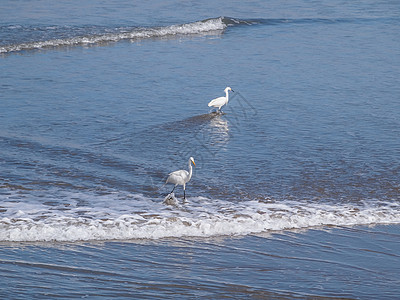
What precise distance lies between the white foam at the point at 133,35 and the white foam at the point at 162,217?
41.5ft

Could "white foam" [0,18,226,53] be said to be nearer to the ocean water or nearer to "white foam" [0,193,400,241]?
the ocean water

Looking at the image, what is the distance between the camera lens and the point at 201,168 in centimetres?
976

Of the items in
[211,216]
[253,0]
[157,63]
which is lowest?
[211,216]

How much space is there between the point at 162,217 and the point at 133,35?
15.7 metres

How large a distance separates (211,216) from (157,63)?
1002 centimetres

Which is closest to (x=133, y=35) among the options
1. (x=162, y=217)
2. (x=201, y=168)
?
(x=201, y=168)

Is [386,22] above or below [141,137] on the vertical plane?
above

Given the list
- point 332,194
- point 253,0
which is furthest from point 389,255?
point 253,0

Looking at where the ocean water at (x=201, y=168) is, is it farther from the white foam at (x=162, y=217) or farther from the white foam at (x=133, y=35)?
the white foam at (x=133, y=35)

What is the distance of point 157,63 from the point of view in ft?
56.4

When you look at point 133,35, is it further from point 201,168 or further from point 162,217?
point 162,217

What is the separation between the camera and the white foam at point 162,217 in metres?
7.16

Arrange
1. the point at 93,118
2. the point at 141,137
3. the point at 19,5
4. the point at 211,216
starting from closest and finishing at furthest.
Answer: the point at 211,216
the point at 141,137
the point at 93,118
the point at 19,5

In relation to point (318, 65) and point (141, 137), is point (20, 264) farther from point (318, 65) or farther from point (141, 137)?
point (318, 65)
